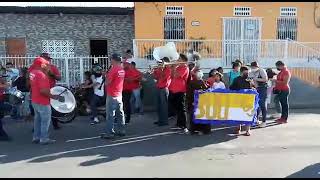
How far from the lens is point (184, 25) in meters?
18.3

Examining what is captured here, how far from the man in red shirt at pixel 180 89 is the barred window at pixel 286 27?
10.0 metres

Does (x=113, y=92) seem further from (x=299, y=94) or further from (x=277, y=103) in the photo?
(x=299, y=94)

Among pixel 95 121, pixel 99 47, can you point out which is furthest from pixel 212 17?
pixel 95 121

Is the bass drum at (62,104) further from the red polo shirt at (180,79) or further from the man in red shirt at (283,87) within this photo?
the man in red shirt at (283,87)

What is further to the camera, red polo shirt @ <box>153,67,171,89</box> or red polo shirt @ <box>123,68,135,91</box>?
red polo shirt @ <box>123,68,135,91</box>

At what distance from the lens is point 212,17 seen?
60.5 ft

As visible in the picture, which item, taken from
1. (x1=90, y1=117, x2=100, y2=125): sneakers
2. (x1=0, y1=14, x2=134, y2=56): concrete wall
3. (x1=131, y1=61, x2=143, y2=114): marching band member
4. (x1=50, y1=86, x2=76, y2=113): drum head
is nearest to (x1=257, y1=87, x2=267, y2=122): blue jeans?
(x1=131, y1=61, x2=143, y2=114): marching band member

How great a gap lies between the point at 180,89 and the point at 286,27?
10.5m

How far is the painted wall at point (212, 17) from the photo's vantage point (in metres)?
18.2

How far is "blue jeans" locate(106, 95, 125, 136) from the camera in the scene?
9.00 meters

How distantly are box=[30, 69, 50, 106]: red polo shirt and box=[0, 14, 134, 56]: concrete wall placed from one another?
Result: 403 inches

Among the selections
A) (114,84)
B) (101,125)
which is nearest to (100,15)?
(101,125)

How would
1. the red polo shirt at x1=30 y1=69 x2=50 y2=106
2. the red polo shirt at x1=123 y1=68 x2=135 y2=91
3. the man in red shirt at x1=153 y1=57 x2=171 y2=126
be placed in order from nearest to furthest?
the red polo shirt at x1=30 y1=69 x2=50 y2=106
the man in red shirt at x1=153 y1=57 x2=171 y2=126
the red polo shirt at x1=123 y1=68 x2=135 y2=91

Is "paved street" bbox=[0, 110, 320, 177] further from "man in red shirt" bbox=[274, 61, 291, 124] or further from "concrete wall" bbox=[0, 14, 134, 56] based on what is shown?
"concrete wall" bbox=[0, 14, 134, 56]
